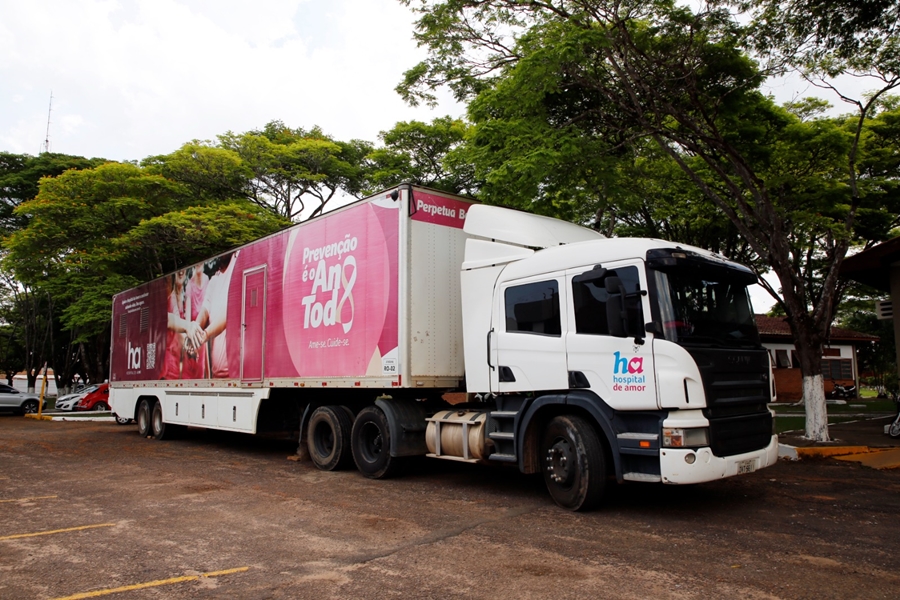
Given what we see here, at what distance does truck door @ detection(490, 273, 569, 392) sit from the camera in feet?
24.2

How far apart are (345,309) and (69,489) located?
4299 mm

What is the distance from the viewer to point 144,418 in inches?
651

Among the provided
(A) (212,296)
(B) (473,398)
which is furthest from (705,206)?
(A) (212,296)

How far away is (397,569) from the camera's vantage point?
5055 millimetres

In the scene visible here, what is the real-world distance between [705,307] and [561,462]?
2230mm

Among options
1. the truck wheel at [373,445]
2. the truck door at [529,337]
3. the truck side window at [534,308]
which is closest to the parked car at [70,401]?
the truck wheel at [373,445]

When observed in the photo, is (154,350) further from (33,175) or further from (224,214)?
(33,175)

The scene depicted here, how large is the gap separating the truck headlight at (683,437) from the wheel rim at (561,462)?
1084mm

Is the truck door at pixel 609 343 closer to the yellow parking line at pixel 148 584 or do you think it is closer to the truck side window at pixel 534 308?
the truck side window at pixel 534 308

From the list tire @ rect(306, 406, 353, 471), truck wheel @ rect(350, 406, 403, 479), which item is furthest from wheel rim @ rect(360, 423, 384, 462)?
tire @ rect(306, 406, 353, 471)

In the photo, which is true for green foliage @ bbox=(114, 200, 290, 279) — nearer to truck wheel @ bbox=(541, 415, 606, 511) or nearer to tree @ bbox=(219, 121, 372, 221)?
tree @ bbox=(219, 121, 372, 221)

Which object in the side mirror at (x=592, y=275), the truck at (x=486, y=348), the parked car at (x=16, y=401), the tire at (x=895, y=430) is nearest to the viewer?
the truck at (x=486, y=348)

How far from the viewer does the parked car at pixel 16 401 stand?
88.0 feet

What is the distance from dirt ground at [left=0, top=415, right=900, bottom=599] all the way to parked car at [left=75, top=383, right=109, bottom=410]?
22.3 metres
